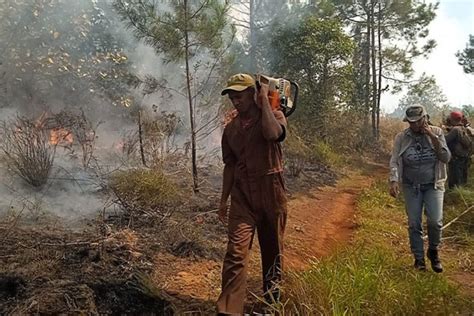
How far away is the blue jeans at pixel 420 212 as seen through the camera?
4418 millimetres

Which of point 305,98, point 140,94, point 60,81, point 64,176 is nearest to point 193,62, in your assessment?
point 140,94

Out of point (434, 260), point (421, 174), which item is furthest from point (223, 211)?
point (434, 260)

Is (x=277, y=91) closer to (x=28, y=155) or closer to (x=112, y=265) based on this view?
(x=112, y=265)

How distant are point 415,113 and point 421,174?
0.59m

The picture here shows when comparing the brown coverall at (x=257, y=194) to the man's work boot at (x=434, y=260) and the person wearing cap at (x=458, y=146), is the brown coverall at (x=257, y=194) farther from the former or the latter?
the person wearing cap at (x=458, y=146)

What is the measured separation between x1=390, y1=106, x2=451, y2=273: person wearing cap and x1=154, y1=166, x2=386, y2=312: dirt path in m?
1.06

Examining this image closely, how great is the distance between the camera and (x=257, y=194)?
3373 millimetres

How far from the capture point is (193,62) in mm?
9055

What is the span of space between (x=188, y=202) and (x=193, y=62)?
3.36m

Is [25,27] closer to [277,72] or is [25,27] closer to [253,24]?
[277,72]

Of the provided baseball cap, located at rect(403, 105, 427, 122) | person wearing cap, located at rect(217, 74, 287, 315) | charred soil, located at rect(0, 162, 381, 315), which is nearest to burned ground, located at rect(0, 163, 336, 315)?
charred soil, located at rect(0, 162, 381, 315)

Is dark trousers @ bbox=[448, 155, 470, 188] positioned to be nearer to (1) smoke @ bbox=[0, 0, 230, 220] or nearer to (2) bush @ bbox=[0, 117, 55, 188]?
(1) smoke @ bbox=[0, 0, 230, 220]

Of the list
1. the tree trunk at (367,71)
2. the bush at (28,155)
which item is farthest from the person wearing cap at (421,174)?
the tree trunk at (367,71)

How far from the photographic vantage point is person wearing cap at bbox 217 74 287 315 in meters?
3.27
